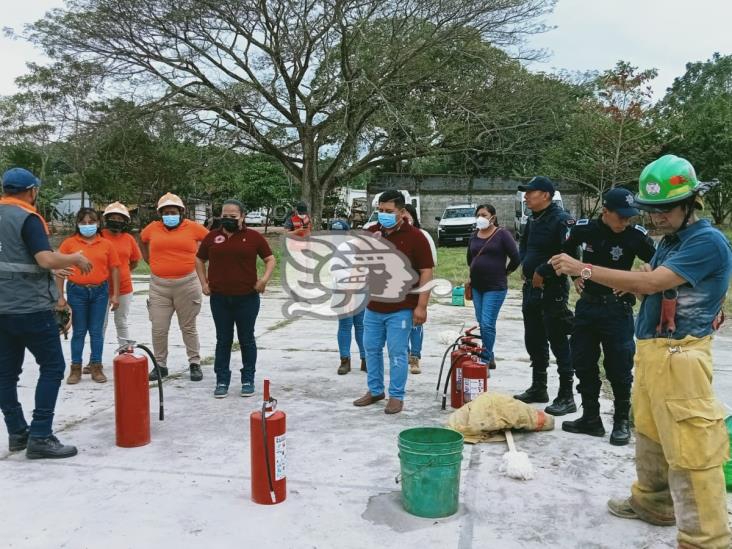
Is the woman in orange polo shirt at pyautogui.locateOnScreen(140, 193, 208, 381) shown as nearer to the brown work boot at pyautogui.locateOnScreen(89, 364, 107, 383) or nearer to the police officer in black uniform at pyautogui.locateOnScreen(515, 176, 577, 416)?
the brown work boot at pyautogui.locateOnScreen(89, 364, 107, 383)

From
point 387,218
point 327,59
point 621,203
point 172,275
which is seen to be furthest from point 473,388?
point 327,59

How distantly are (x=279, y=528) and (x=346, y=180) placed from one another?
78.6ft

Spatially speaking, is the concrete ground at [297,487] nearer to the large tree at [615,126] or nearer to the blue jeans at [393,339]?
the blue jeans at [393,339]

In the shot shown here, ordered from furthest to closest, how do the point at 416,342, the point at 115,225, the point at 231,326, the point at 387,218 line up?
the point at 416,342 < the point at 115,225 < the point at 231,326 < the point at 387,218

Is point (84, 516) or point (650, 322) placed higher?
point (650, 322)

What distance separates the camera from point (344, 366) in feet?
21.2

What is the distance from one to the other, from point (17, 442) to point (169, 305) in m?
2.26

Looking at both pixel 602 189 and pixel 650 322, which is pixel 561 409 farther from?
pixel 602 189

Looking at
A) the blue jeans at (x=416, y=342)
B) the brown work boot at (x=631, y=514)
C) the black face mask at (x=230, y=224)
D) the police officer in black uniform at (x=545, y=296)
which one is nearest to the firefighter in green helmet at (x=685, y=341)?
the brown work boot at (x=631, y=514)

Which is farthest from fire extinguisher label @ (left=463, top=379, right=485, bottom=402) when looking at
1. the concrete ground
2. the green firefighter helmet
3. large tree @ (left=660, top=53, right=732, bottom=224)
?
large tree @ (left=660, top=53, right=732, bottom=224)

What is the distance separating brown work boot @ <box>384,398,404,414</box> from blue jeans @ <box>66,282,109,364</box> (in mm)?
2960

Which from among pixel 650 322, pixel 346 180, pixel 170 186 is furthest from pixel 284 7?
pixel 650 322

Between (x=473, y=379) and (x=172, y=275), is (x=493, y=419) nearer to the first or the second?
(x=473, y=379)

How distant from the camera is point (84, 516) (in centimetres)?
325
